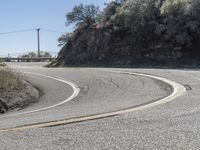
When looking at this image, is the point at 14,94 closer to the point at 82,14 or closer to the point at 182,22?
the point at 182,22

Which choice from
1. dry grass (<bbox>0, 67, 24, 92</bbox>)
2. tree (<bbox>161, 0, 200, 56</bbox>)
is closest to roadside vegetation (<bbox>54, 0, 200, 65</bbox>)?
tree (<bbox>161, 0, 200, 56</bbox>)

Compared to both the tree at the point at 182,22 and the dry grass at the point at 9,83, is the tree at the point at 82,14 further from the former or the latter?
the dry grass at the point at 9,83

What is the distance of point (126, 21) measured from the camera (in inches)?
1581

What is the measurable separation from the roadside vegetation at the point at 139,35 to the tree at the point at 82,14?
93.8 inches

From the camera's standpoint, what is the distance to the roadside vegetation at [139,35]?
36.6m

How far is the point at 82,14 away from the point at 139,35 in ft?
43.9

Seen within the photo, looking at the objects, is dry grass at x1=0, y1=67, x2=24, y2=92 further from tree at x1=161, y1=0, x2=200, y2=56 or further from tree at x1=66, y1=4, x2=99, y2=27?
tree at x1=66, y1=4, x2=99, y2=27

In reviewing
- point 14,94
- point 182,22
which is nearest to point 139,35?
point 182,22

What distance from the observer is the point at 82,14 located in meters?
52.2

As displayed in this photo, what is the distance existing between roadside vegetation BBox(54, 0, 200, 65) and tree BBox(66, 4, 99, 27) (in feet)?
7.82

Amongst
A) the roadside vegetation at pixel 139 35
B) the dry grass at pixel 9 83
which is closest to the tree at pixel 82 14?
the roadside vegetation at pixel 139 35

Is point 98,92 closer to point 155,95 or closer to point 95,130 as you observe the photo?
point 155,95

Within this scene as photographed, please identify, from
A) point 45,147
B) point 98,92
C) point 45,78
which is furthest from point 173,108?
point 45,78

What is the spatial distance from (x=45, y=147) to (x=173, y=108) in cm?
444
